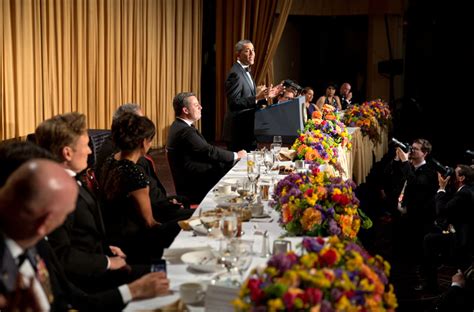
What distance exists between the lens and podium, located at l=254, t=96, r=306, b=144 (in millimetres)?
6266

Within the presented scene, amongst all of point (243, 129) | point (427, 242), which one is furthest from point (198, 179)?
point (427, 242)

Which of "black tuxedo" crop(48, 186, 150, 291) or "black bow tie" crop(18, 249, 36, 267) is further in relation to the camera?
"black tuxedo" crop(48, 186, 150, 291)

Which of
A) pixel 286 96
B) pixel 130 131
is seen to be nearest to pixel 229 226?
pixel 130 131

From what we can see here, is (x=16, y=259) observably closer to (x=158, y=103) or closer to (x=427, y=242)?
(x=427, y=242)

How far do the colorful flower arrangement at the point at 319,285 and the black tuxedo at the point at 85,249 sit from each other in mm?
1010

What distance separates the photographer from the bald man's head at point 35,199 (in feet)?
5.79

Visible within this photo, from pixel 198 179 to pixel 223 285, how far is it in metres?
3.04

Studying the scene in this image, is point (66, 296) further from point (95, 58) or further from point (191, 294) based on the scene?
point (95, 58)

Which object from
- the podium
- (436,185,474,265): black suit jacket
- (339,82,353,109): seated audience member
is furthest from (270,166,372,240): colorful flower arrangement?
(339,82,353,109): seated audience member

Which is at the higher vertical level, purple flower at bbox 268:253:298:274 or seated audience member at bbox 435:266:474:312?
→ purple flower at bbox 268:253:298:274

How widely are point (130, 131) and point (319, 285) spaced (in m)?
1.96

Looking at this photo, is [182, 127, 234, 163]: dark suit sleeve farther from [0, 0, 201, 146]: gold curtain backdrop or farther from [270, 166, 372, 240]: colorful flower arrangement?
[0, 0, 201, 146]: gold curtain backdrop

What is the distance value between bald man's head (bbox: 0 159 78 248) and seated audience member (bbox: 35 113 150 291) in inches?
40.2

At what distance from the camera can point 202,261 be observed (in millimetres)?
2773
